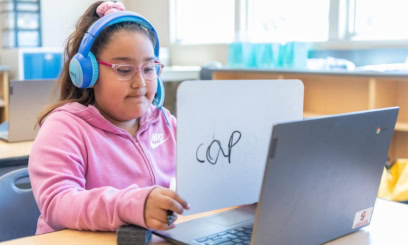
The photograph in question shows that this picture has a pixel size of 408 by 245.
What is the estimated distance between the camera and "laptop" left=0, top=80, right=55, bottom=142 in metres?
2.11

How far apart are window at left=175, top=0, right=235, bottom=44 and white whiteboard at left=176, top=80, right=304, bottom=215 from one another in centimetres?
345

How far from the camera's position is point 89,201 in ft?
3.07

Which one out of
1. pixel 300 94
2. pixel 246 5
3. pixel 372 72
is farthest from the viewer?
pixel 246 5

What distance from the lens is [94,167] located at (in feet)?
3.70

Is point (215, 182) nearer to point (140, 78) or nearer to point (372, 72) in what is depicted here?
point (140, 78)

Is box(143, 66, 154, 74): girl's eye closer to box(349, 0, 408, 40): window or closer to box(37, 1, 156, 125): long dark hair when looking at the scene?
box(37, 1, 156, 125): long dark hair

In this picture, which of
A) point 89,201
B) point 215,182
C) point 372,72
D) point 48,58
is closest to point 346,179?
point 215,182

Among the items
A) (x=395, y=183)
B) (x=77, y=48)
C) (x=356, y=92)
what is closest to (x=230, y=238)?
(x=77, y=48)

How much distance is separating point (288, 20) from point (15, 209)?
9.68 ft

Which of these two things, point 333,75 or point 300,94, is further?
point 333,75

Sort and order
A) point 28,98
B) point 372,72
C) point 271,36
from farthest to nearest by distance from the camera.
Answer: point 271,36, point 372,72, point 28,98

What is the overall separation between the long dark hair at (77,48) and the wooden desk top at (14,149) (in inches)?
26.1

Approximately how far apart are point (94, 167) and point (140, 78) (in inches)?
8.6

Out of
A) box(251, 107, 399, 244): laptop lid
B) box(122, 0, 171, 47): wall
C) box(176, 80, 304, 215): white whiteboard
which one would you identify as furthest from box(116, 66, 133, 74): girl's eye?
box(122, 0, 171, 47): wall
